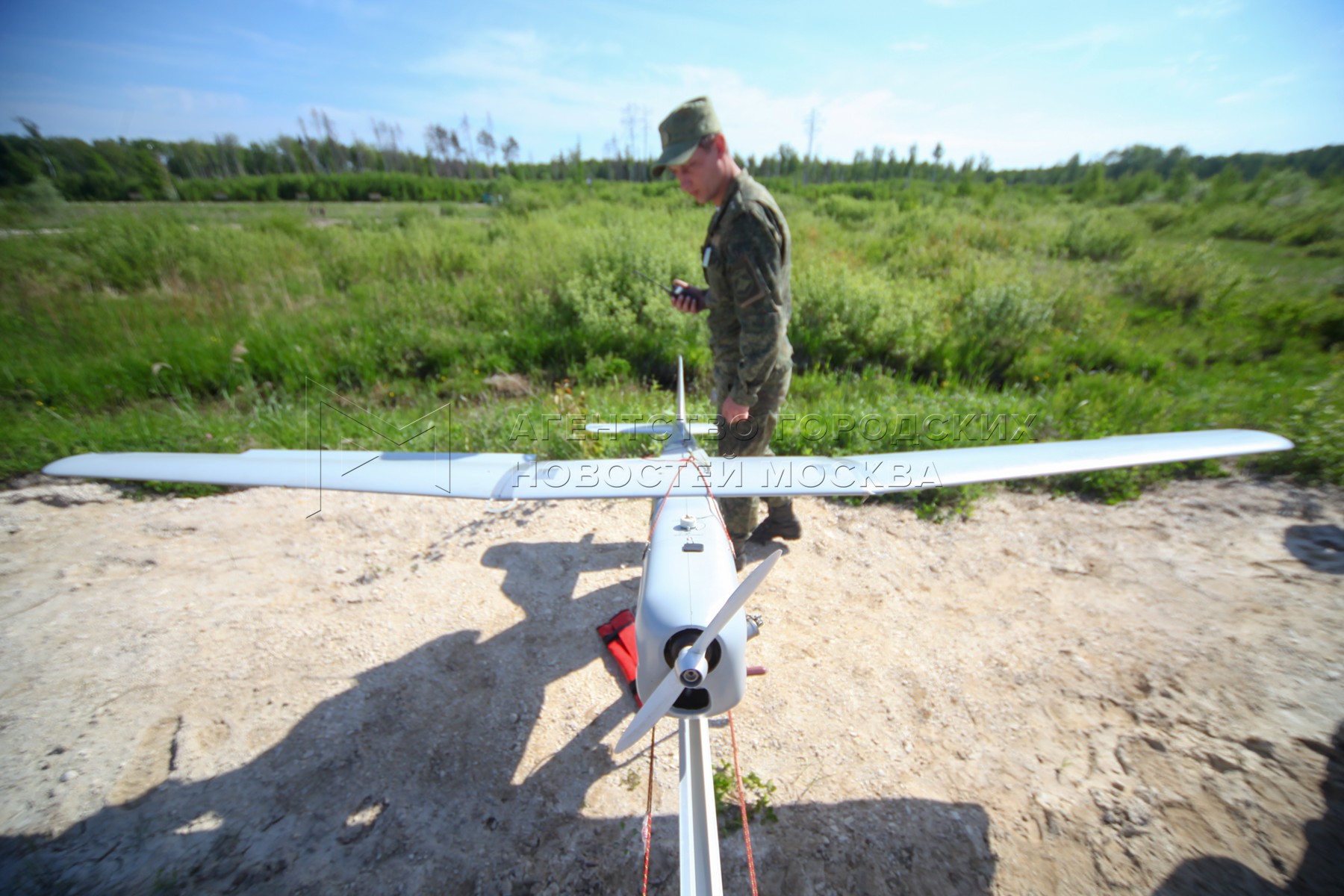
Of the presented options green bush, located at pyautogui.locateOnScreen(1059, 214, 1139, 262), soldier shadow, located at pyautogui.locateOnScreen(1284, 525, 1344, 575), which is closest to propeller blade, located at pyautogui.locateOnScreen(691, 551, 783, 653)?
soldier shadow, located at pyautogui.locateOnScreen(1284, 525, 1344, 575)

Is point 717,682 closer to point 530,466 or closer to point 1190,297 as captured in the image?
point 530,466

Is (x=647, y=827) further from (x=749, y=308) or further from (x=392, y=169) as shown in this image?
(x=392, y=169)

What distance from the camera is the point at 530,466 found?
2.84 meters

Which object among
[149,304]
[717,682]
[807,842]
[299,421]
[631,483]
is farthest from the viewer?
[149,304]

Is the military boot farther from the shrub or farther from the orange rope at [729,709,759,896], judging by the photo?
the shrub

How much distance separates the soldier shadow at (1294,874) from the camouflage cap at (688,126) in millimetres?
4780

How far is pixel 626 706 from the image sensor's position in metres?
3.16

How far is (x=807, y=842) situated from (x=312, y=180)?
156 feet

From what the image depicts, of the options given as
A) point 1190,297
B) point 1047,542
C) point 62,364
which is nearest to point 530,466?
point 1047,542

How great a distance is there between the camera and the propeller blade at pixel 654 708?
180cm

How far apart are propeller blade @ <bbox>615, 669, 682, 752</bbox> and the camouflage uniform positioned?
201 centimetres

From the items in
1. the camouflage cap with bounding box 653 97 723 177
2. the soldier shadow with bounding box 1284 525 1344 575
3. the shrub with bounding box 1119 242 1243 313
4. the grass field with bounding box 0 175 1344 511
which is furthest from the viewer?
the shrub with bounding box 1119 242 1243 313

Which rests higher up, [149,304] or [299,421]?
[149,304]

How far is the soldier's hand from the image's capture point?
380 cm
